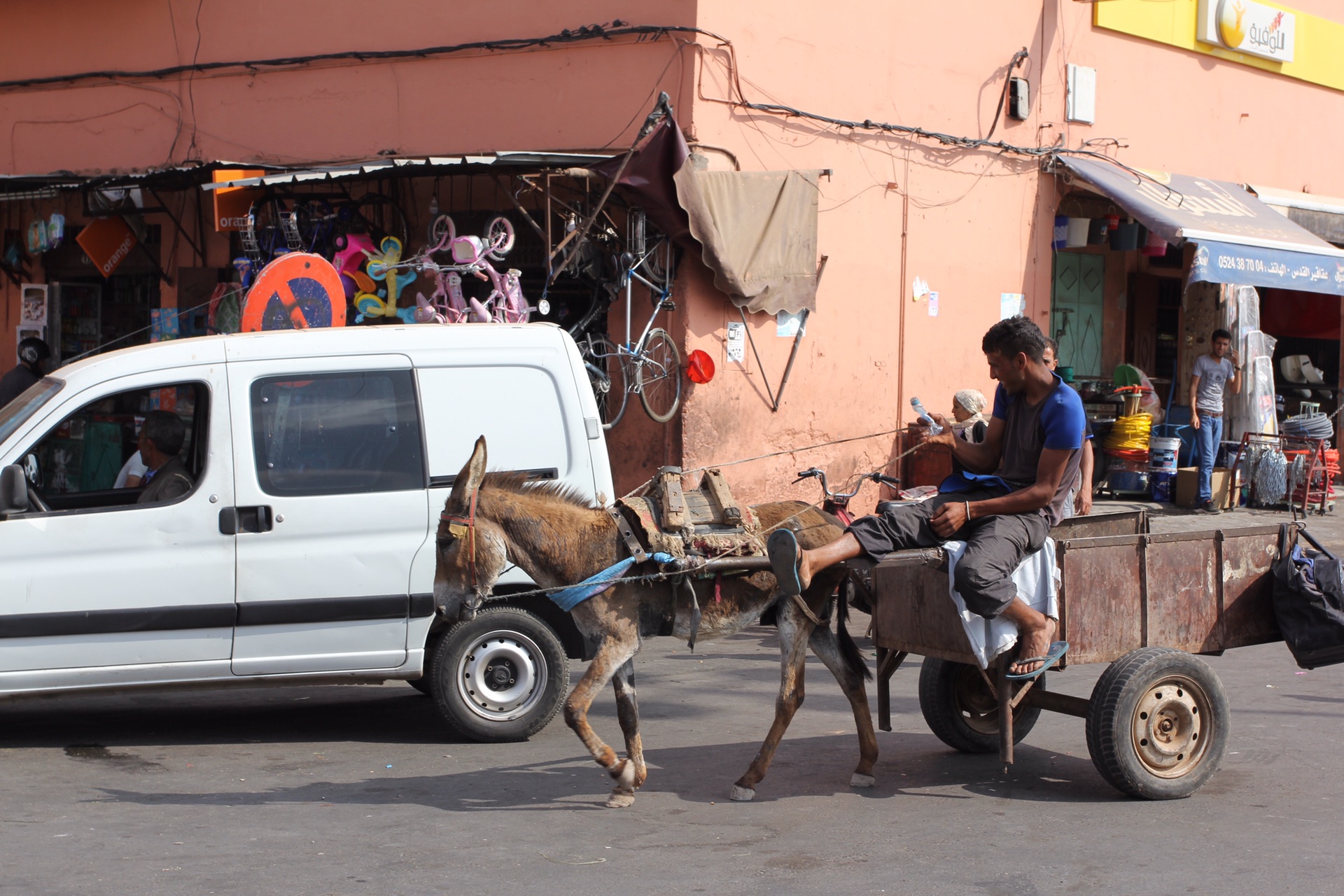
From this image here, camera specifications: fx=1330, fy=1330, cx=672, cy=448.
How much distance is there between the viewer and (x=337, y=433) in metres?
6.36

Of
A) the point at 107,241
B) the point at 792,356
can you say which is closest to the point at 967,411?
the point at 792,356

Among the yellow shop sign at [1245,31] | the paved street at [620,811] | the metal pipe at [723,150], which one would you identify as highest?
the yellow shop sign at [1245,31]

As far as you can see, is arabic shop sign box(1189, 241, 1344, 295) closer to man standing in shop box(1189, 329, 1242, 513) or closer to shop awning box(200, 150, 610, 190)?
man standing in shop box(1189, 329, 1242, 513)

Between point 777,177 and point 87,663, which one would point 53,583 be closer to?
point 87,663

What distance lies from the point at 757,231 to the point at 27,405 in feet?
23.1

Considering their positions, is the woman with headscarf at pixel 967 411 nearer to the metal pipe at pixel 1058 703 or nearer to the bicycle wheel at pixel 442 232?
the metal pipe at pixel 1058 703

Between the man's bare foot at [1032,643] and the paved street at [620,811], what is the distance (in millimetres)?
593

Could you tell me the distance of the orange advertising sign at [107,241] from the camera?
13953 millimetres

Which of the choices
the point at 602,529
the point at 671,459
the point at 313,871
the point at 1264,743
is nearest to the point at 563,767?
the point at 602,529

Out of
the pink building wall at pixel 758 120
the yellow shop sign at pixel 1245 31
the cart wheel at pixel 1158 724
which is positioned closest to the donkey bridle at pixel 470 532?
the cart wheel at pixel 1158 724

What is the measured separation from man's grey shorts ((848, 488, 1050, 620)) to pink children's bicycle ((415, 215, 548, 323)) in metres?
6.04

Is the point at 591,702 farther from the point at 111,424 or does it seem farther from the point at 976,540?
the point at 111,424

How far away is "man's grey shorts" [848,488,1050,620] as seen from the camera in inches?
205

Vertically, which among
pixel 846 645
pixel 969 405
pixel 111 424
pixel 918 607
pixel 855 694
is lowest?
pixel 855 694
